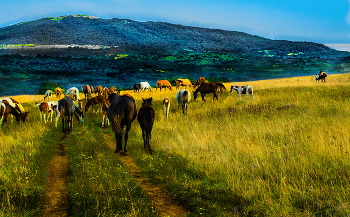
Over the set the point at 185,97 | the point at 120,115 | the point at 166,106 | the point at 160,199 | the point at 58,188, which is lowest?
the point at 58,188

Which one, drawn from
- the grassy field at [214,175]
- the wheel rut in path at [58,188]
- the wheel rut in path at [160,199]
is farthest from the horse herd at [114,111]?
the wheel rut in path at [160,199]

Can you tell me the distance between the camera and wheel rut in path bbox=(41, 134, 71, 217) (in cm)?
483

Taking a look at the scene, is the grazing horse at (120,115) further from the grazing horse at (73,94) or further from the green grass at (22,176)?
the grazing horse at (73,94)

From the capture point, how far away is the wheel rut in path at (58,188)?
4831 millimetres

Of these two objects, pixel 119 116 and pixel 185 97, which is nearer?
pixel 119 116

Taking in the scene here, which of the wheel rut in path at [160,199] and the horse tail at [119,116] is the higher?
the horse tail at [119,116]

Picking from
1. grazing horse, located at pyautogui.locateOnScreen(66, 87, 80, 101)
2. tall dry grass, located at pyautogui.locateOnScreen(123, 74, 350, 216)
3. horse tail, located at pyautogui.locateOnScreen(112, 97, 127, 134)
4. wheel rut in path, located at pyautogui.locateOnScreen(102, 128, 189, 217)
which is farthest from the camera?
grazing horse, located at pyautogui.locateOnScreen(66, 87, 80, 101)

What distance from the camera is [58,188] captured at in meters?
5.95

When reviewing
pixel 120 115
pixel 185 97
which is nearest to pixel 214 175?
pixel 120 115

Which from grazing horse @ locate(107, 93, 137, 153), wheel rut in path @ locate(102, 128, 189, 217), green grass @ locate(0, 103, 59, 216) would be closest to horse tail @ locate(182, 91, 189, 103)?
grazing horse @ locate(107, 93, 137, 153)

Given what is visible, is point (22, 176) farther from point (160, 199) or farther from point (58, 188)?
point (160, 199)

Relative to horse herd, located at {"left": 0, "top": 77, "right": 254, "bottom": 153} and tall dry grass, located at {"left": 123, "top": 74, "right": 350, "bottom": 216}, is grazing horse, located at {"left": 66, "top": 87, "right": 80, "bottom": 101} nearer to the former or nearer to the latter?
horse herd, located at {"left": 0, "top": 77, "right": 254, "bottom": 153}

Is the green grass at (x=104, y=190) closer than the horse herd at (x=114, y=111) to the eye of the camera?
Yes

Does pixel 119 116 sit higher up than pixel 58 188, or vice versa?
pixel 119 116
